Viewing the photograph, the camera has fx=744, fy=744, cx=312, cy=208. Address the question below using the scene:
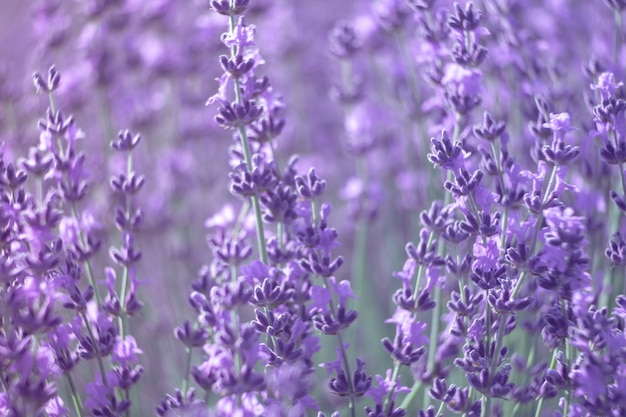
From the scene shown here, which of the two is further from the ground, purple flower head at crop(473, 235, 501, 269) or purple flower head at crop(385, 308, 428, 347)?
purple flower head at crop(473, 235, 501, 269)

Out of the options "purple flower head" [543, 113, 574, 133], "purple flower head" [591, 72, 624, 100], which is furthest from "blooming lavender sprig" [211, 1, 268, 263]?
"purple flower head" [591, 72, 624, 100]

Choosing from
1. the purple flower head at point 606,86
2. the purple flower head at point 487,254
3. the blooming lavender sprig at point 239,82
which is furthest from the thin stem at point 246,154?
the purple flower head at point 606,86

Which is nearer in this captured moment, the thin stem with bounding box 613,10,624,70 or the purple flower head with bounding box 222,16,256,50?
the purple flower head with bounding box 222,16,256,50

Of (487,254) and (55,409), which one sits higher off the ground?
(487,254)

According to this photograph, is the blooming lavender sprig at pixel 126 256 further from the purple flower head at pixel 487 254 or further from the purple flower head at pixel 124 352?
the purple flower head at pixel 487 254

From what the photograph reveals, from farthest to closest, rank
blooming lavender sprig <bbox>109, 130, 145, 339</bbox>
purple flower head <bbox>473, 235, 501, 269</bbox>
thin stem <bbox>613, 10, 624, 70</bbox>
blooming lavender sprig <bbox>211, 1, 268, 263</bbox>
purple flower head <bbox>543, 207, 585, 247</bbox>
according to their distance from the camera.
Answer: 1. thin stem <bbox>613, 10, 624, 70</bbox>
2. blooming lavender sprig <bbox>109, 130, 145, 339</bbox>
3. blooming lavender sprig <bbox>211, 1, 268, 263</bbox>
4. purple flower head <bbox>473, 235, 501, 269</bbox>
5. purple flower head <bbox>543, 207, 585, 247</bbox>

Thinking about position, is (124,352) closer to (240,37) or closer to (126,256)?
(126,256)

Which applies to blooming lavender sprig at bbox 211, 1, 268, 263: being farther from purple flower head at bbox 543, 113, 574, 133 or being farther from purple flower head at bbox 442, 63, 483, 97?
purple flower head at bbox 543, 113, 574, 133

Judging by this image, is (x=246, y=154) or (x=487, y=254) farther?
(x=246, y=154)

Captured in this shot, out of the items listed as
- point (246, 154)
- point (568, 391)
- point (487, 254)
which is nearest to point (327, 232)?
point (246, 154)
